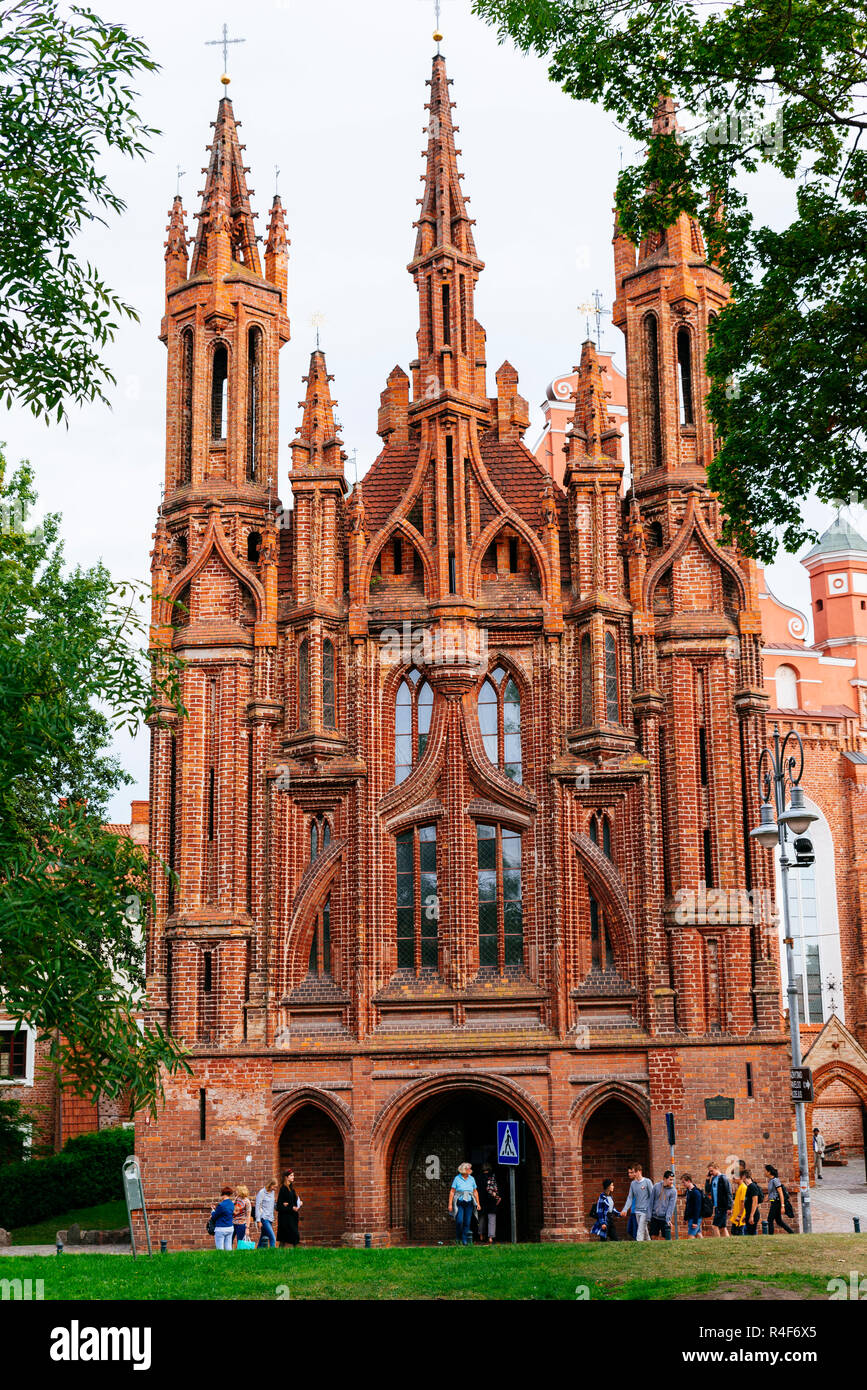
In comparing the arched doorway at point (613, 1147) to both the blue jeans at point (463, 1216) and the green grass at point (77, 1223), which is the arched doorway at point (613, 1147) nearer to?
the blue jeans at point (463, 1216)

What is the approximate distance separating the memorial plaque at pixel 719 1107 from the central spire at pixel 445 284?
45.8 ft

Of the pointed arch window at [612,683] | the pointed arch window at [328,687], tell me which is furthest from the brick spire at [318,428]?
the pointed arch window at [612,683]

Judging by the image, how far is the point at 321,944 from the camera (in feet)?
91.9

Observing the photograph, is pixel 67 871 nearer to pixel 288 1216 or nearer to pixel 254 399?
→ pixel 288 1216

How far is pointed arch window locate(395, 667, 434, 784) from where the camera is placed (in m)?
28.8

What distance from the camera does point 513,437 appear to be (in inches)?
1227

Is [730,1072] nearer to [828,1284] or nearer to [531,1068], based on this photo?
[531,1068]

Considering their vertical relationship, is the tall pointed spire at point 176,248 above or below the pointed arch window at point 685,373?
above

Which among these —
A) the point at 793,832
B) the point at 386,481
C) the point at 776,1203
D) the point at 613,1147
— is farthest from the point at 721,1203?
the point at 386,481

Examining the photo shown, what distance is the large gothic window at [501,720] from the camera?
28.7m

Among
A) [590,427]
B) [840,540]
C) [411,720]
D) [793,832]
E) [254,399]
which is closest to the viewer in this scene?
[793,832]

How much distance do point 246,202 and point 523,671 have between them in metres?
12.1

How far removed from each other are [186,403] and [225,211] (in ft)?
14.0
